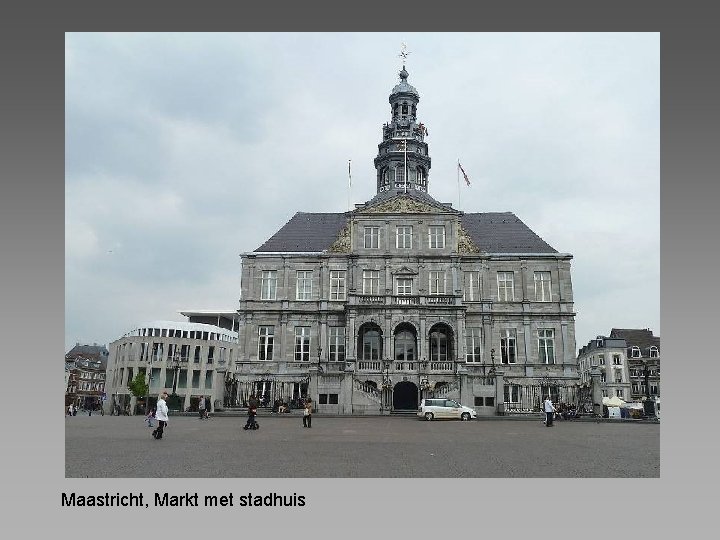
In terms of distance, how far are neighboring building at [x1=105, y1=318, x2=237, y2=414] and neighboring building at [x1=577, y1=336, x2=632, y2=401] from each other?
55.0 m

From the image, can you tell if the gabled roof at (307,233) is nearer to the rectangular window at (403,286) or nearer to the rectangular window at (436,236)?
the rectangular window at (403,286)

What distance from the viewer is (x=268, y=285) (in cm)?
5347

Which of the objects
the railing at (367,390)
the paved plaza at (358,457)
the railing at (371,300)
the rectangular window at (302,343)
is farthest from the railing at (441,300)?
the paved plaza at (358,457)

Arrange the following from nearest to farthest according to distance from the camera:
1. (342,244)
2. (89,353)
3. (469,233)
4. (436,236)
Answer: (436,236)
(342,244)
(469,233)
(89,353)

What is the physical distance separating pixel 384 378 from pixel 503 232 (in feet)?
64.0

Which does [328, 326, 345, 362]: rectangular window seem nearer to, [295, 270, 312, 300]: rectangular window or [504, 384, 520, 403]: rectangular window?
[295, 270, 312, 300]: rectangular window

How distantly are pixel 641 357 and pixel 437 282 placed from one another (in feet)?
189

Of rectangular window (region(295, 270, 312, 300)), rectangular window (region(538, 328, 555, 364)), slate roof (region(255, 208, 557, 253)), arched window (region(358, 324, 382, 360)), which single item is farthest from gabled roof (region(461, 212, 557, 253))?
rectangular window (region(295, 270, 312, 300))

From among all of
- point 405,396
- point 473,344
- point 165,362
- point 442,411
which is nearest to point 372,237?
point 473,344

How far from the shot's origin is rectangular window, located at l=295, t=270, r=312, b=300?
52959 mm

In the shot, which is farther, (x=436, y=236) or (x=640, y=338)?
(x=640, y=338)

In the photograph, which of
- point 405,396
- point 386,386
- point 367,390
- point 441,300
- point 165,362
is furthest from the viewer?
point 165,362

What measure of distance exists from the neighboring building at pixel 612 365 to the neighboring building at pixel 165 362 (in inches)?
2165

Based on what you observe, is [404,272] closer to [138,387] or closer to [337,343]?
[337,343]
